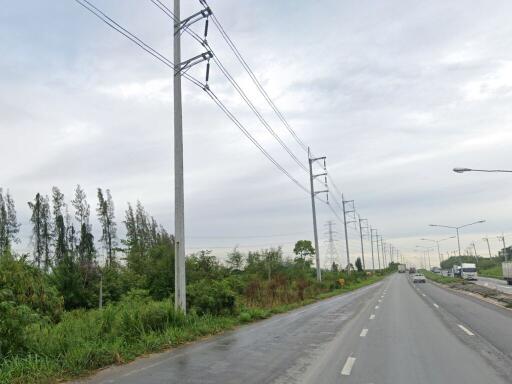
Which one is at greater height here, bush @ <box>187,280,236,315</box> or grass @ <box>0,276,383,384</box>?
bush @ <box>187,280,236,315</box>

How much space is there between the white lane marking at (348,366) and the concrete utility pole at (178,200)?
24.1 feet

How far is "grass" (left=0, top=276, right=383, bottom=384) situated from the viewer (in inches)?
361

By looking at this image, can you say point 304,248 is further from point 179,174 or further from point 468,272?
point 179,174

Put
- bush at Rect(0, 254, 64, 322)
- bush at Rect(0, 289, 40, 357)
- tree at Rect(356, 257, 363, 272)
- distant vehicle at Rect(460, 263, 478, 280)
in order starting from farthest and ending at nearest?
1. tree at Rect(356, 257, 363, 272)
2. distant vehicle at Rect(460, 263, 478, 280)
3. bush at Rect(0, 254, 64, 322)
4. bush at Rect(0, 289, 40, 357)

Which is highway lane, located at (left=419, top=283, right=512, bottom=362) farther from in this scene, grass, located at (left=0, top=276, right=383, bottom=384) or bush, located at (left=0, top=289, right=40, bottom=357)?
bush, located at (left=0, top=289, right=40, bottom=357)

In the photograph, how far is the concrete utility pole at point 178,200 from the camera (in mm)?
16688

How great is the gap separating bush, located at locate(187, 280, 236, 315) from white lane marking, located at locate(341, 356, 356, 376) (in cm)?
891

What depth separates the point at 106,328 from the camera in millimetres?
13383

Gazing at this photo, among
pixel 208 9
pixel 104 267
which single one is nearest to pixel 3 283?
pixel 208 9

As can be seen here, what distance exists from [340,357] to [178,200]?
8.58m

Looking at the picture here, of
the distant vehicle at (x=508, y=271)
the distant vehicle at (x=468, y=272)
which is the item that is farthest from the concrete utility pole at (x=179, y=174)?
the distant vehicle at (x=468, y=272)

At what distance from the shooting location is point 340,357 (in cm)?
1085

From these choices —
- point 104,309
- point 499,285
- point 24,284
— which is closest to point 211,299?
point 104,309

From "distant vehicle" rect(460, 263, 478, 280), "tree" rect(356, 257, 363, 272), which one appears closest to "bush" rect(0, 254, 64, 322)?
"distant vehicle" rect(460, 263, 478, 280)
